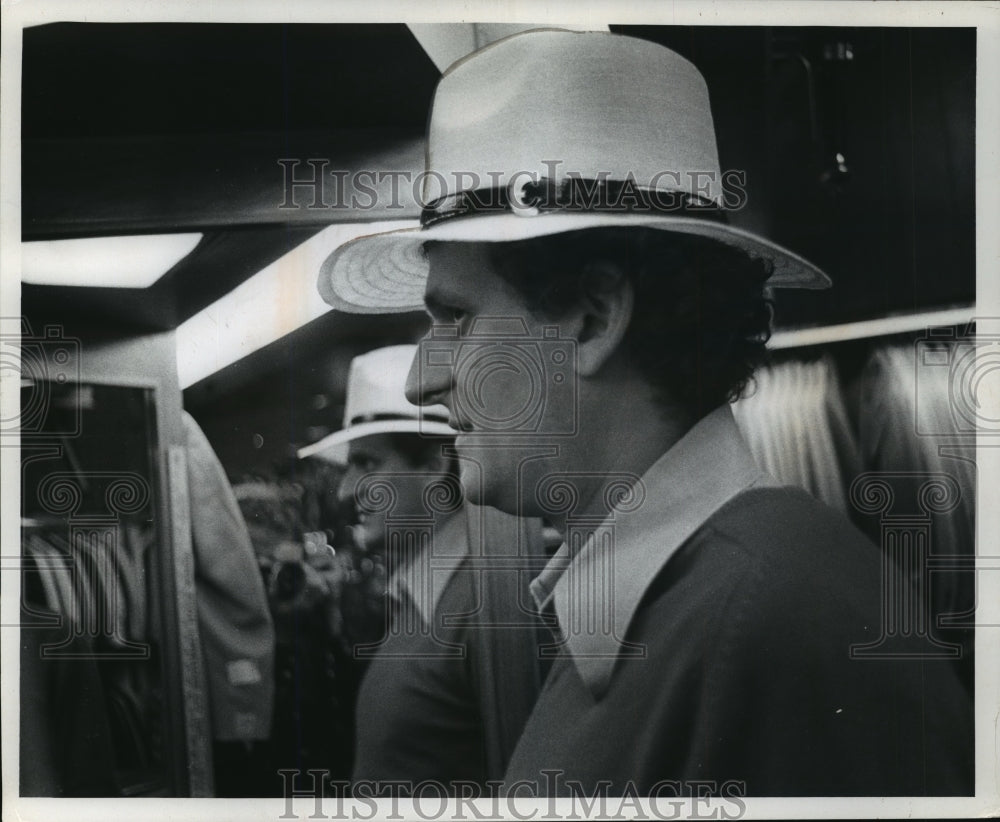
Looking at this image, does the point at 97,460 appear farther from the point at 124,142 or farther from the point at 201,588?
the point at 124,142

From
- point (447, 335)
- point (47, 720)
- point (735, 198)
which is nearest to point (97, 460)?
point (47, 720)

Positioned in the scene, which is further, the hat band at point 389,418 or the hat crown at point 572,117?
the hat band at point 389,418

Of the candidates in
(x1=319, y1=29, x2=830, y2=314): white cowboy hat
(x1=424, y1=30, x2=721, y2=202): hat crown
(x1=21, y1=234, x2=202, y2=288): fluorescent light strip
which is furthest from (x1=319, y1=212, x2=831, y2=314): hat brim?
(x1=21, y1=234, x2=202, y2=288): fluorescent light strip

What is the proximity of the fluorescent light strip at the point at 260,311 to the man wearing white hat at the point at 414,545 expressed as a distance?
281mm

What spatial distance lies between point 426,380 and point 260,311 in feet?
1.92

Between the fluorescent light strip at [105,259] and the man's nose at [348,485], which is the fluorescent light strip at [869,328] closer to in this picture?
the man's nose at [348,485]

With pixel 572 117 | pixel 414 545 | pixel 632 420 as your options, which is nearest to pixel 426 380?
pixel 414 545

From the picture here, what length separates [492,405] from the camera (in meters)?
2.95

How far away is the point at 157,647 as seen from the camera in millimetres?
3018

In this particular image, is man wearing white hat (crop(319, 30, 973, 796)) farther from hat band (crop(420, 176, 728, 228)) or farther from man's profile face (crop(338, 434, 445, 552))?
man's profile face (crop(338, 434, 445, 552))

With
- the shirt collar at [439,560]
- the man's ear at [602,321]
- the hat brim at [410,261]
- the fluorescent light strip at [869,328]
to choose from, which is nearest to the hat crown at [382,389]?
the hat brim at [410,261]

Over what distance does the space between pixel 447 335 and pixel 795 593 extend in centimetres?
135

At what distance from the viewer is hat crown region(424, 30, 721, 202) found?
9.33 ft

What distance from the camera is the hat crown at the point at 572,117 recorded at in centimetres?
284
